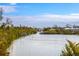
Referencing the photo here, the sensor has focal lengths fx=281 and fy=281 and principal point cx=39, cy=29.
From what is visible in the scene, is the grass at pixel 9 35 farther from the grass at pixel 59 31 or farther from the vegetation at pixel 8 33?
the grass at pixel 59 31

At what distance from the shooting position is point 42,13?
2613 mm

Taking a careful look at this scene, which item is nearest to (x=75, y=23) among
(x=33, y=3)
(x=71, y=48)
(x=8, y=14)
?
(x=71, y=48)

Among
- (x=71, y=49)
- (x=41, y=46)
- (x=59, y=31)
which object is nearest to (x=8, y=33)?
(x=41, y=46)

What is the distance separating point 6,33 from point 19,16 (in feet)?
0.66

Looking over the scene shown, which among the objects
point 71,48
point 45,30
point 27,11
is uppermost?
point 27,11

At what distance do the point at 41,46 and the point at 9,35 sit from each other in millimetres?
317

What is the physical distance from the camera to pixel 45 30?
2656mm

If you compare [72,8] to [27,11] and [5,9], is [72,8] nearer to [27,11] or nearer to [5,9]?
[27,11]

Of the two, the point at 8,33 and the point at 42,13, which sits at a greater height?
the point at 42,13

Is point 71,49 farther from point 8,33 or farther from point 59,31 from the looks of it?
point 8,33

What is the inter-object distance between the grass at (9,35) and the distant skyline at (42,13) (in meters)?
0.07

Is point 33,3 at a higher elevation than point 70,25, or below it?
higher

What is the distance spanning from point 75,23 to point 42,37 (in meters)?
0.33

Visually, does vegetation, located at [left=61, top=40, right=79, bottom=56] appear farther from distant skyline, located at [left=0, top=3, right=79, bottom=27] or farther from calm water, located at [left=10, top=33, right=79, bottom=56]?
distant skyline, located at [left=0, top=3, right=79, bottom=27]
